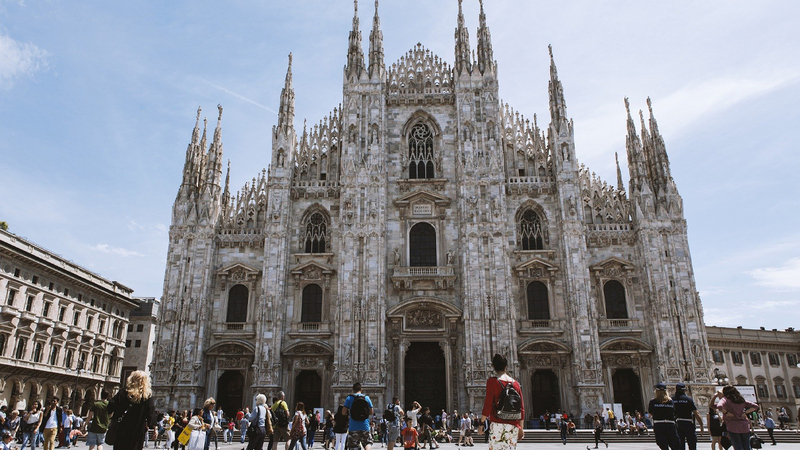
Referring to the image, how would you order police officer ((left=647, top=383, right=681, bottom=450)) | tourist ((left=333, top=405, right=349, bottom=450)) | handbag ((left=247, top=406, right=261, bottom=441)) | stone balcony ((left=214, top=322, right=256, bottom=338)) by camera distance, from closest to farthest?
police officer ((left=647, top=383, right=681, bottom=450)), handbag ((left=247, top=406, right=261, bottom=441)), tourist ((left=333, top=405, right=349, bottom=450)), stone balcony ((left=214, top=322, right=256, bottom=338))

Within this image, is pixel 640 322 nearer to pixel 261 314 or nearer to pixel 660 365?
pixel 660 365

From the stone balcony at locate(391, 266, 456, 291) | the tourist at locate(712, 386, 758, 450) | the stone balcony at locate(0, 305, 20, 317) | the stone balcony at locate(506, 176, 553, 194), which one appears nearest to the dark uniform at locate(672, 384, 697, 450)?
the tourist at locate(712, 386, 758, 450)

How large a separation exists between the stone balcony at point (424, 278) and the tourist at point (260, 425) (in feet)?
67.6

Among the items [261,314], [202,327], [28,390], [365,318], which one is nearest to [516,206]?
[365,318]

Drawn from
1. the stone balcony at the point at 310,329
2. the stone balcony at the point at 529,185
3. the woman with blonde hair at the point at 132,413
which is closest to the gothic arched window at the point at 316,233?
the stone balcony at the point at 310,329

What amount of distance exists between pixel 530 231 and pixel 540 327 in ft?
18.8

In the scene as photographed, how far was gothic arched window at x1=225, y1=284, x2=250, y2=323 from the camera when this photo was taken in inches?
1280

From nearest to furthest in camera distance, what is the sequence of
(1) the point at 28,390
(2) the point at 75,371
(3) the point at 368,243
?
(3) the point at 368,243, (1) the point at 28,390, (2) the point at 75,371

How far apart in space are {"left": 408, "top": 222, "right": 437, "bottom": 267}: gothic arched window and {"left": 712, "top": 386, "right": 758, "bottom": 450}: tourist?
23.2 m

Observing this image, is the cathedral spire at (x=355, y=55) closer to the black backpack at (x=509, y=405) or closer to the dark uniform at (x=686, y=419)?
the dark uniform at (x=686, y=419)

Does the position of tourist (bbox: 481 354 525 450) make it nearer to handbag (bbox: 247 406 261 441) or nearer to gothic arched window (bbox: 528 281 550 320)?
handbag (bbox: 247 406 261 441)

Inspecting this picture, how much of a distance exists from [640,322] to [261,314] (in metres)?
20.8

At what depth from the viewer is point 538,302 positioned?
32.2 metres

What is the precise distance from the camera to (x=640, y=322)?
31.5 metres
